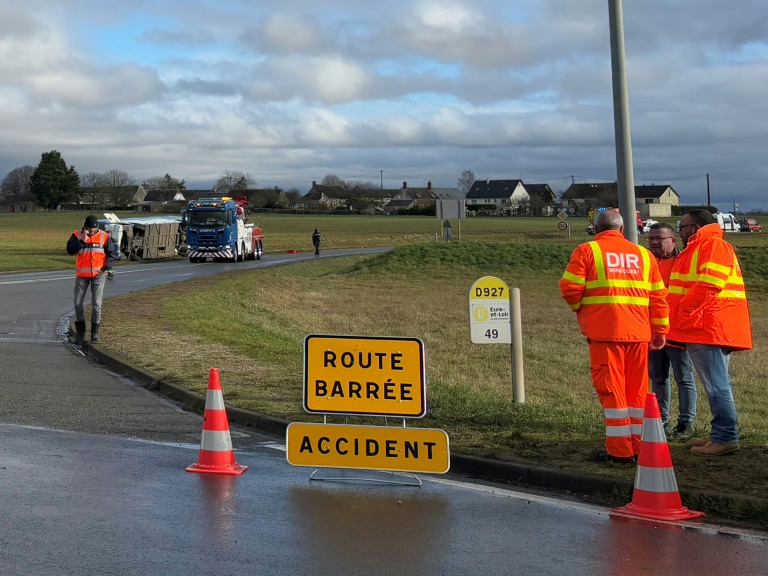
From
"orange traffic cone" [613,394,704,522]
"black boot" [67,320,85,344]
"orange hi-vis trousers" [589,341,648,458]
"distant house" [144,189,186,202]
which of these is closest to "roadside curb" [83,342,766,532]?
"orange traffic cone" [613,394,704,522]

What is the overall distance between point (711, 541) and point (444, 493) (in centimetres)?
195

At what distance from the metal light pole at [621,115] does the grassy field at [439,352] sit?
2121 millimetres

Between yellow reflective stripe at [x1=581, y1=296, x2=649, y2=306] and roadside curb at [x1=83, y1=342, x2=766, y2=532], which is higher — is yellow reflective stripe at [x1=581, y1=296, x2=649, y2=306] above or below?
above

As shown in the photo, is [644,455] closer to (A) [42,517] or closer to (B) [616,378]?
(B) [616,378]

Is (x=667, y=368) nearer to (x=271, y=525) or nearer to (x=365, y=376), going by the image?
(x=365, y=376)

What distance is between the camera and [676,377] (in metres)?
9.23

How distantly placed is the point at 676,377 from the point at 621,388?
164 centimetres

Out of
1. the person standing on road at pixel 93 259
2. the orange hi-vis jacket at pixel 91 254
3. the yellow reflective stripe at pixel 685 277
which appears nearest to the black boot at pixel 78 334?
the person standing on road at pixel 93 259

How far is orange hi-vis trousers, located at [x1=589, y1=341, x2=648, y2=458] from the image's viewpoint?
7.77 m

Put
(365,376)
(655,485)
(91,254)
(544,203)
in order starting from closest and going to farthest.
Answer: (655,485), (365,376), (91,254), (544,203)

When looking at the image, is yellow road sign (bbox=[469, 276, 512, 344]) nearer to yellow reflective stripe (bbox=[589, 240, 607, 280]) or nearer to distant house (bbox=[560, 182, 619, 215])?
yellow reflective stripe (bbox=[589, 240, 607, 280])

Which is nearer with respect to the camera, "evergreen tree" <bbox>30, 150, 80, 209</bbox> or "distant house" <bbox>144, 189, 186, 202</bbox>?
"evergreen tree" <bbox>30, 150, 80, 209</bbox>

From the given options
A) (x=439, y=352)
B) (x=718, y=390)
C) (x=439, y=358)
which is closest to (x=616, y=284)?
(x=718, y=390)

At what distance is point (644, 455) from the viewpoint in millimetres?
6758
